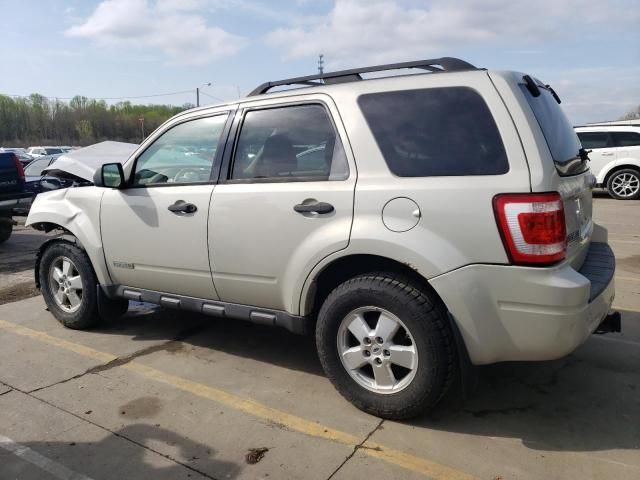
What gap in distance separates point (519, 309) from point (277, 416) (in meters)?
1.55

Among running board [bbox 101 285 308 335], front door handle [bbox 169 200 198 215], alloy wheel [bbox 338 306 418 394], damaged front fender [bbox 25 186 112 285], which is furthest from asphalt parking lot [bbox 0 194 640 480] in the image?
front door handle [bbox 169 200 198 215]

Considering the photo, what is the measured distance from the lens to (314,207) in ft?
10.5

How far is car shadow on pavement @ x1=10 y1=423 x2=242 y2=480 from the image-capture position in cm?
271

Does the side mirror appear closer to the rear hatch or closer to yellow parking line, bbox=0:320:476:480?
yellow parking line, bbox=0:320:476:480

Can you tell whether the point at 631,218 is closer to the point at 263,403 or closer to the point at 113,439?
the point at 263,403

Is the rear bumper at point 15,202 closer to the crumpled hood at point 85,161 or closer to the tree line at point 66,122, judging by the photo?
the crumpled hood at point 85,161

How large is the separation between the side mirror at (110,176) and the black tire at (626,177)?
13.6m

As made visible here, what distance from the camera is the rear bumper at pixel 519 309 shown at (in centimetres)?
263

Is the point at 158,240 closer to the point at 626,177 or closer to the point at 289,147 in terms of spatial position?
the point at 289,147

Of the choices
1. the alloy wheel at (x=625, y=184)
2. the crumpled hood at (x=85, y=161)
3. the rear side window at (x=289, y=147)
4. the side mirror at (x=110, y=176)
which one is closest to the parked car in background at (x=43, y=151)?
the crumpled hood at (x=85, y=161)

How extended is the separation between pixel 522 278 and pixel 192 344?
2844 millimetres

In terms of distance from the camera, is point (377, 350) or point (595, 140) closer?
point (377, 350)

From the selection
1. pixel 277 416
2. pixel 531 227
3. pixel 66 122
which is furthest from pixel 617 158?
pixel 66 122

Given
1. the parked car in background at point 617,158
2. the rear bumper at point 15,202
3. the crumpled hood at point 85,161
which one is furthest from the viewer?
the parked car in background at point 617,158
